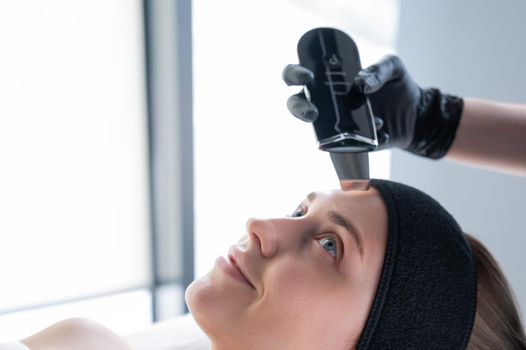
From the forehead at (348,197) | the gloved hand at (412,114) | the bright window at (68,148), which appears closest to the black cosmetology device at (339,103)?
the forehead at (348,197)

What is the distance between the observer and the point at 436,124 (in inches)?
47.5

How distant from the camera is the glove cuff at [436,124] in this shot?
3.88 ft

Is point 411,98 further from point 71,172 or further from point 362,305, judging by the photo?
point 71,172

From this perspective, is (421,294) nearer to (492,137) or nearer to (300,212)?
(300,212)

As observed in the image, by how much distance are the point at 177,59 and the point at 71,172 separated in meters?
0.49

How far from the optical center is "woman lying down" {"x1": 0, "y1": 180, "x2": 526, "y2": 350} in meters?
0.83

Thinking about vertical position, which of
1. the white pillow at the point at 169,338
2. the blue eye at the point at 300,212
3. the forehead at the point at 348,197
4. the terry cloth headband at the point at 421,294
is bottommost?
the white pillow at the point at 169,338

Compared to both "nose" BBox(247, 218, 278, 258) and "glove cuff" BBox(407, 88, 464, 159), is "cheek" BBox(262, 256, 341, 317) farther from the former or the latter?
"glove cuff" BBox(407, 88, 464, 159)

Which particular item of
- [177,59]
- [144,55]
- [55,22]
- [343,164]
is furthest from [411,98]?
[55,22]

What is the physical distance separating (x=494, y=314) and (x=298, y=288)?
1.25 feet

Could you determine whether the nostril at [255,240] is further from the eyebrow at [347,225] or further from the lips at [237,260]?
the eyebrow at [347,225]

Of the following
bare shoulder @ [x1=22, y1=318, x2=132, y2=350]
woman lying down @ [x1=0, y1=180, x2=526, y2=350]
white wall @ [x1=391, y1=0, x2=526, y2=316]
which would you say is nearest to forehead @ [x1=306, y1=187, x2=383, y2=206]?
woman lying down @ [x1=0, y1=180, x2=526, y2=350]

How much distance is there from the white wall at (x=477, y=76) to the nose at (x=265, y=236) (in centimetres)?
91

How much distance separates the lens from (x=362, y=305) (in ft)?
2.78
